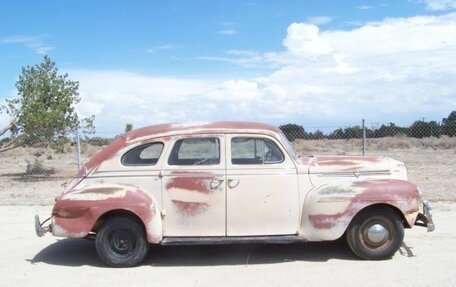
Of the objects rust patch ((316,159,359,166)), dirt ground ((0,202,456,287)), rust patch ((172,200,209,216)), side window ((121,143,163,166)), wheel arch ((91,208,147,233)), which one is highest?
side window ((121,143,163,166))

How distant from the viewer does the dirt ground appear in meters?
6.29

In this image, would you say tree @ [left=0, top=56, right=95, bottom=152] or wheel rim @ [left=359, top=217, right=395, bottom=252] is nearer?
wheel rim @ [left=359, top=217, right=395, bottom=252]

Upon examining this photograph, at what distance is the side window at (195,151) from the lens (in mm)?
7129

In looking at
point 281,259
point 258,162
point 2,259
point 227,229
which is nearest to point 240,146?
point 258,162

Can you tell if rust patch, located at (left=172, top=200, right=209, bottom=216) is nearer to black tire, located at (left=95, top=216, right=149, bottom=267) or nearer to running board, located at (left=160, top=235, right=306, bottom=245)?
running board, located at (left=160, top=235, right=306, bottom=245)

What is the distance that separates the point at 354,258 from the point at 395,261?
0.53 meters

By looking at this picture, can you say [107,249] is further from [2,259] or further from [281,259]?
[281,259]

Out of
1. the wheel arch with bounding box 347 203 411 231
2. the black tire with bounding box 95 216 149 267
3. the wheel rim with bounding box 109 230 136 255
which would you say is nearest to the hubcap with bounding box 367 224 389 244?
the wheel arch with bounding box 347 203 411 231

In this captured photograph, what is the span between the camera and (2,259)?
775 centimetres

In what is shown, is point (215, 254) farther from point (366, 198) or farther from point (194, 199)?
point (366, 198)

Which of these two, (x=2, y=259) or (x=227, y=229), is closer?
(x=227, y=229)

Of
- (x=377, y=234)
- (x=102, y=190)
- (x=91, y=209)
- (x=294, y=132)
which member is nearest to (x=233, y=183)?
(x=102, y=190)

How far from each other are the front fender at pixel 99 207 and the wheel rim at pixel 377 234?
8.85 ft

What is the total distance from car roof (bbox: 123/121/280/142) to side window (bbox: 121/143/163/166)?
0.48 ft
